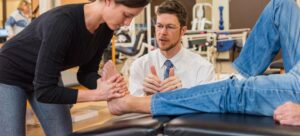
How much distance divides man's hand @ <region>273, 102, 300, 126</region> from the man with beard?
0.73m

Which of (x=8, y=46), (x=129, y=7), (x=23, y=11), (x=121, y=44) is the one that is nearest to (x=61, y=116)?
(x=8, y=46)

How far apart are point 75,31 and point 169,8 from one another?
2.88ft

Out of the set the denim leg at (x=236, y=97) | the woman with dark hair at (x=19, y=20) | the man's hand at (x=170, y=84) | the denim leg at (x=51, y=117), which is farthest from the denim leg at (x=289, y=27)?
the woman with dark hair at (x=19, y=20)

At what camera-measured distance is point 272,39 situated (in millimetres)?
1604

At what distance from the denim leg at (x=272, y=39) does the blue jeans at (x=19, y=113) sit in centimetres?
82

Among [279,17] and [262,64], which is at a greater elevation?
[279,17]

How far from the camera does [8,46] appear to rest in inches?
51.9

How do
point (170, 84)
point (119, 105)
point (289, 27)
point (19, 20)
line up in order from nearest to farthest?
point (119, 105) → point (289, 27) → point (170, 84) → point (19, 20)

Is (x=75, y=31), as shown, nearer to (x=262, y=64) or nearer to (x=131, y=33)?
(x=262, y=64)

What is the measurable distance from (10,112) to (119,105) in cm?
40

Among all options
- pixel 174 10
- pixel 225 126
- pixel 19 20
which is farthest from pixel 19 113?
pixel 19 20

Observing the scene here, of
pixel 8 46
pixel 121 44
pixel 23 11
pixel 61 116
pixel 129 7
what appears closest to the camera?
pixel 129 7

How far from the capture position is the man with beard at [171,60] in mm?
1964

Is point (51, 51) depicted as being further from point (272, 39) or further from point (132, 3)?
point (272, 39)
